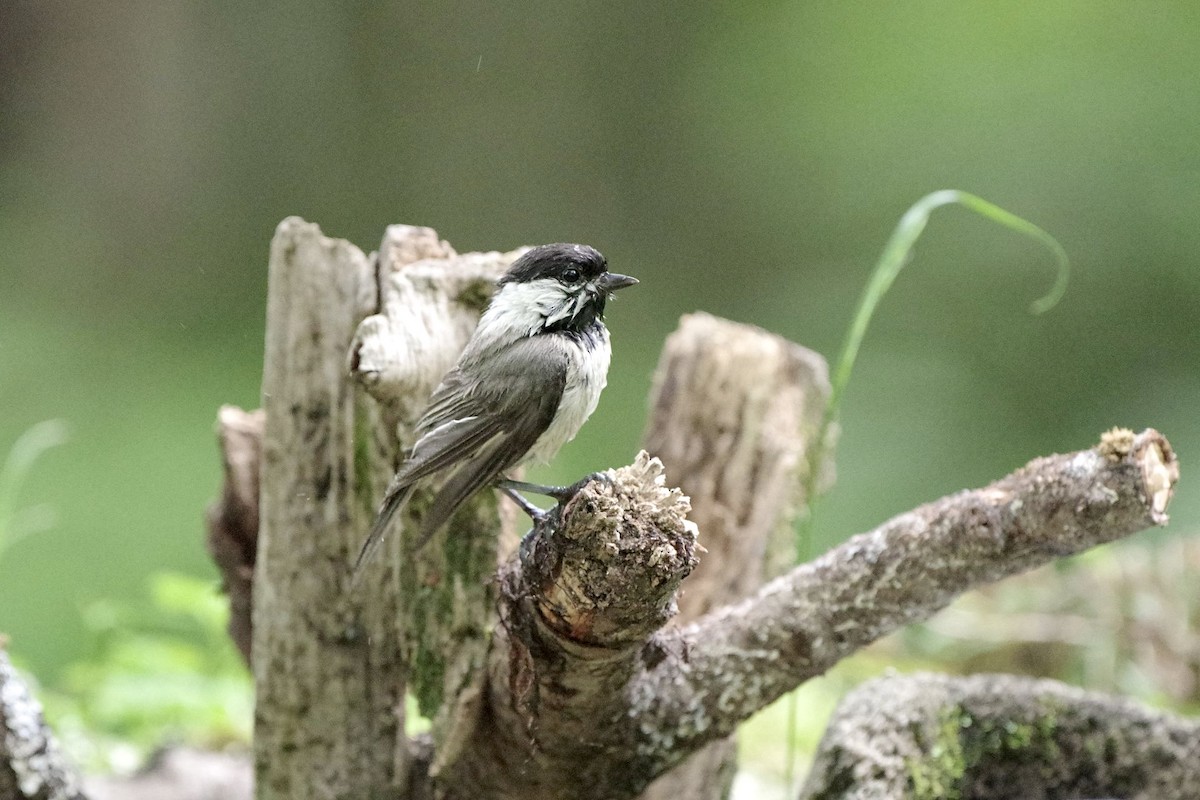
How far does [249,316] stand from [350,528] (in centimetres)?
359

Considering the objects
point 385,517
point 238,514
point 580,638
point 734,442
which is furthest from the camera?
point 734,442

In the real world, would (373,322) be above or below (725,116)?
below

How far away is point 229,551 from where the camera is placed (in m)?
2.95

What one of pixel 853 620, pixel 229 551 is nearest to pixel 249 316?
pixel 229 551

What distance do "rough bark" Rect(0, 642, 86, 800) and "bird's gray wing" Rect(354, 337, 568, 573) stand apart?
726mm

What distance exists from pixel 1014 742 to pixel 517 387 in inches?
48.7

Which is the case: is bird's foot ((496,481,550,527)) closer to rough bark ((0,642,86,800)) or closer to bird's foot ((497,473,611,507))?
bird's foot ((497,473,611,507))

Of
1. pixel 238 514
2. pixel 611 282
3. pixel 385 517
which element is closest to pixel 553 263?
pixel 611 282

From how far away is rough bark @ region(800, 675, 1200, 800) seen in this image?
2262 millimetres

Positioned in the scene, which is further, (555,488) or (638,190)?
(638,190)

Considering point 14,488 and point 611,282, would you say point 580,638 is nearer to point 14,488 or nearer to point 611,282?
point 611,282

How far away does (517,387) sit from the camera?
7.10 feet

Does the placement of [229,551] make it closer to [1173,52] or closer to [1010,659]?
[1010,659]

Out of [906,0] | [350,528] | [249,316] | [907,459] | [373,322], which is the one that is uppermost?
[906,0]
